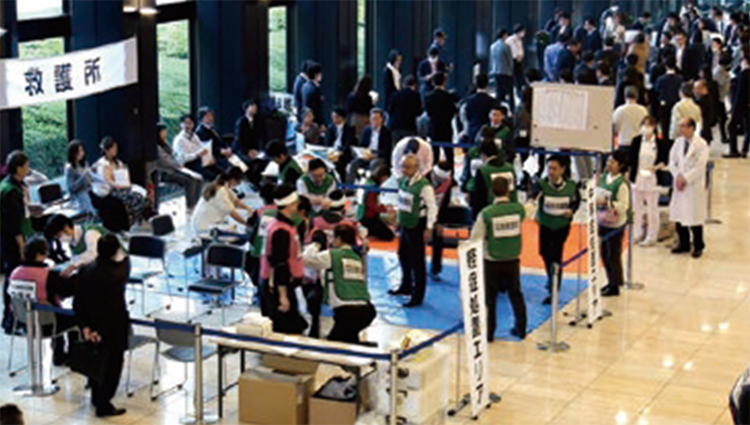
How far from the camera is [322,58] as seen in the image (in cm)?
2297

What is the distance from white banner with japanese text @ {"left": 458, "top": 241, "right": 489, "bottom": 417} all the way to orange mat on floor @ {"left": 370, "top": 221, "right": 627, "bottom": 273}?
15.2 feet

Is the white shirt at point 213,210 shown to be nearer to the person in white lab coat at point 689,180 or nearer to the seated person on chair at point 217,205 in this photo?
the seated person on chair at point 217,205

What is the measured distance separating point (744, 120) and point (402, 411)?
46.6 ft

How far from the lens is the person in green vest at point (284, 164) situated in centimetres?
1464

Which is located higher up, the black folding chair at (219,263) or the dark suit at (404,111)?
the dark suit at (404,111)

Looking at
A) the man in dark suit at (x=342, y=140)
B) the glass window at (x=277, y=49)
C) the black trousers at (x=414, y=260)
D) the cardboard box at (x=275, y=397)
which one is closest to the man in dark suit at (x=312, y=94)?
the man in dark suit at (x=342, y=140)

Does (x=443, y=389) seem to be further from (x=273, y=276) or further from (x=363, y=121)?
(x=363, y=121)

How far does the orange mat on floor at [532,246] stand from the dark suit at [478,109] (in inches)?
75.2

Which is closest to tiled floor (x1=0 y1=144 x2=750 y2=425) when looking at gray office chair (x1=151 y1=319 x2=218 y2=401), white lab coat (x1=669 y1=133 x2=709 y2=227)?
gray office chair (x1=151 y1=319 x2=218 y2=401)

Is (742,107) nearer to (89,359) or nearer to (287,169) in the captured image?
(287,169)

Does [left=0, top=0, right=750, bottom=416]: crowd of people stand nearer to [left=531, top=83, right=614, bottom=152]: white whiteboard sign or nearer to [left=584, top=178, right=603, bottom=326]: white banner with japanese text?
[left=584, top=178, right=603, bottom=326]: white banner with japanese text

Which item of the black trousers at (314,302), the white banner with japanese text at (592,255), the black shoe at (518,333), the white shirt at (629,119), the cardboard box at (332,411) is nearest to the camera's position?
the cardboard box at (332,411)

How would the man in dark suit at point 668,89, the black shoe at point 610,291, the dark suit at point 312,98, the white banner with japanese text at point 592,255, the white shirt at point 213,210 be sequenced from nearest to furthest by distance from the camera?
the white banner with japanese text at point 592,255 < the white shirt at point 213,210 < the black shoe at point 610,291 < the dark suit at point 312,98 < the man in dark suit at point 668,89

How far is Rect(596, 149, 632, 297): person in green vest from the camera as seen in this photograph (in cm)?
1434
